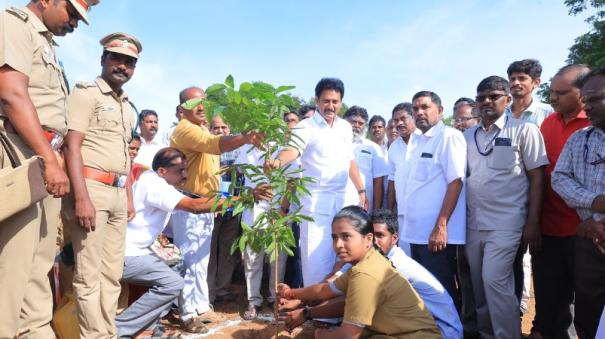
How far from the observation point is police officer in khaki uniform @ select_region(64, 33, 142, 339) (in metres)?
2.74

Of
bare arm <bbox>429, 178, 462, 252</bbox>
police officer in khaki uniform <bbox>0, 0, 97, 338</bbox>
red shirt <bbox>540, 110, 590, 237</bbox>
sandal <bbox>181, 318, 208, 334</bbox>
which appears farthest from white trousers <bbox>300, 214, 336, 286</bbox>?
police officer in khaki uniform <bbox>0, 0, 97, 338</bbox>

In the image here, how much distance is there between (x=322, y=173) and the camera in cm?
386

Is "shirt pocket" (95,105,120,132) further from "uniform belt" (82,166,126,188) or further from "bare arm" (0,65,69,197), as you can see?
"bare arm" (0,65,69,197)

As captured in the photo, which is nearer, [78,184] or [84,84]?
[78,184]

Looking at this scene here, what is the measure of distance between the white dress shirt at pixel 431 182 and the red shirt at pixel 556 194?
24.3 inches

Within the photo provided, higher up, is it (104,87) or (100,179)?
(104,87)

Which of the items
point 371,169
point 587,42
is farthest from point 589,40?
point 371,169

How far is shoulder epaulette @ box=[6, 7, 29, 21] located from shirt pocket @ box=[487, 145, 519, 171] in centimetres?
324

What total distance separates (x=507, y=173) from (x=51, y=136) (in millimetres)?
3189

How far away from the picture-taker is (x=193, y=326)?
3.90m

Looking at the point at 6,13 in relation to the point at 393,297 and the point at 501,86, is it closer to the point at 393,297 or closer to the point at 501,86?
the point at 393,297

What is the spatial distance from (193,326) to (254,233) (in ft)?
5.14

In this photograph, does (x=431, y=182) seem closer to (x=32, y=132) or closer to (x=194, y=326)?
(x=194, y=326)

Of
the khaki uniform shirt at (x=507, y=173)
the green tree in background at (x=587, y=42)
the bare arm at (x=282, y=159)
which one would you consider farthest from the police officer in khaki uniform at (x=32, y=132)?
the green tree in background at (x=587, y=42)
